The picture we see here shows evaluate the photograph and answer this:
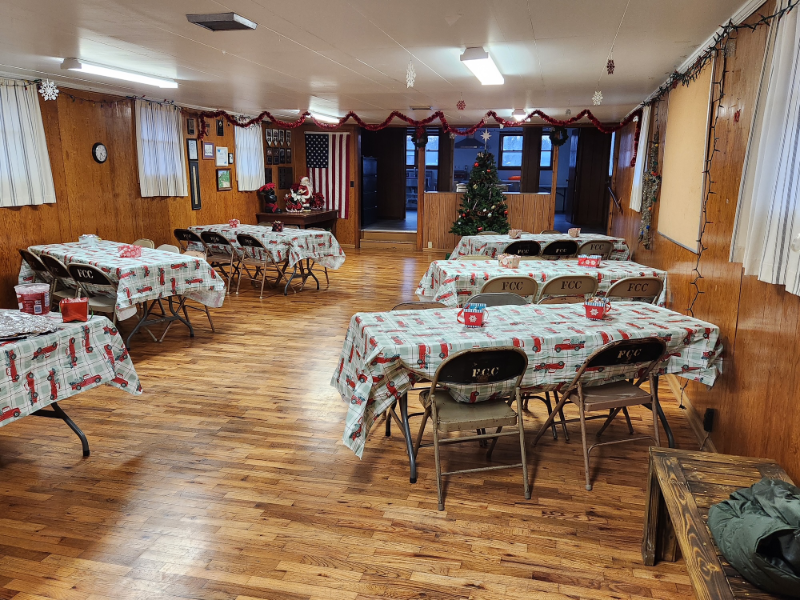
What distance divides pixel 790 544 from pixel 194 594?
210 cm

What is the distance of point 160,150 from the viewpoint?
28.3 feet

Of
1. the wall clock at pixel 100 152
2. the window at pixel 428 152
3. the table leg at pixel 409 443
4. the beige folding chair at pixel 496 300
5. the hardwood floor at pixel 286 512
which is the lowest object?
the hardwood floor at pixel 286 512

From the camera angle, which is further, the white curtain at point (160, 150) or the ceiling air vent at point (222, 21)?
the white curtain at point (160, 150)

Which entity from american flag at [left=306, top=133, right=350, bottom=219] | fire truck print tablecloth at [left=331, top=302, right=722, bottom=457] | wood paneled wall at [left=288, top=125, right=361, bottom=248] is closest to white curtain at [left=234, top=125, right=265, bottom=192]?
wood paneled wall at [left=288, top=125, right=361, bottom=248]

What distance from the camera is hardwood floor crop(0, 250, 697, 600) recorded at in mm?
2420

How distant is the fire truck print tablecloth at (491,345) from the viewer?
2992 millimetres

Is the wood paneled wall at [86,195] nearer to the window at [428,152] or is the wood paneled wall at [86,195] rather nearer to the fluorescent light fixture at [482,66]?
the fluorescent light fixture at [482,66]

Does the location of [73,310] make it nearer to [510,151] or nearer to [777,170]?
[777,170]

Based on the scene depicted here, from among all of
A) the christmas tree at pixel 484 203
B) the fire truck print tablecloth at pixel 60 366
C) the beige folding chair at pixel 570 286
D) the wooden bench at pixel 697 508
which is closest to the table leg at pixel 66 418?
the fire truck print tablecloth at pixel 60 366

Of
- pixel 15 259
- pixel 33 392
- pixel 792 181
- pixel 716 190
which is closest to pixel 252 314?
pixel 15 259

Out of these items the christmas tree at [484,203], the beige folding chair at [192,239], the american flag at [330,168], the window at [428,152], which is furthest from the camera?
the window at [428,152]

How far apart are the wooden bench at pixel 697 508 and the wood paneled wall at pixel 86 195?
22.2ft

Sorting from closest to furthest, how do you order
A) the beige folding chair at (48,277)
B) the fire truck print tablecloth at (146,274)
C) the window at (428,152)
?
the fire truck print tablecloth at (146,274) < the beige folding chair at (48,277) < the window at (428,152)

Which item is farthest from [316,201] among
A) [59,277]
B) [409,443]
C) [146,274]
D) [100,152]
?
[409,443]
